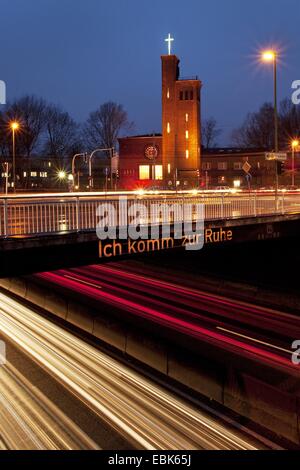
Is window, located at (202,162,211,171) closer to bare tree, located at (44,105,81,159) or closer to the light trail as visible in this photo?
bare tree, located at (44,105,81,159)

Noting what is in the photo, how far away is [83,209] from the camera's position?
1500 cm

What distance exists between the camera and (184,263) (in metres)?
29.1

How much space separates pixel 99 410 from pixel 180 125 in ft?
214

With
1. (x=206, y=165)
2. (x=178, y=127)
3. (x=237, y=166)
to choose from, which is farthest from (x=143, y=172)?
(x=237, y=166)

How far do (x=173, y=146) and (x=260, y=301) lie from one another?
53754 millimetres

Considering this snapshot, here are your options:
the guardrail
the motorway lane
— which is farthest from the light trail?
the motorway lane

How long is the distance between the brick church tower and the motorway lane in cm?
4634

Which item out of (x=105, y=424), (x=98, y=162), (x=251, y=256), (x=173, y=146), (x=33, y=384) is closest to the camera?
(x=105, y=424)

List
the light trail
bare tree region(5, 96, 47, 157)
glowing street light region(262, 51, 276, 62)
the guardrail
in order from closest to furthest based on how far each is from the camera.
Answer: the light trail, the guardrail, glowing street light region(262, 51, 276, 62), bare tree region(5, 96, 47, 157)

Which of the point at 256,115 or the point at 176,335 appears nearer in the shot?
the point at 176,335

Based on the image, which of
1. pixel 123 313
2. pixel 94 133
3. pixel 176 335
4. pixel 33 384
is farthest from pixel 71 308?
pixel 94 133

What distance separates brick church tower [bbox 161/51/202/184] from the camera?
2970 inches

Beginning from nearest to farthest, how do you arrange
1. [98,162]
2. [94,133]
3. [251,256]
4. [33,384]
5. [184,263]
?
[33,384] < [251,256] < [184,263] < [94,133] < [98,162]

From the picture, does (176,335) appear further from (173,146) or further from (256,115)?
(256,115)
